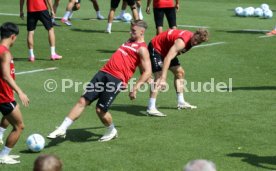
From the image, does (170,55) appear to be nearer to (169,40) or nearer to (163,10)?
(169,40)

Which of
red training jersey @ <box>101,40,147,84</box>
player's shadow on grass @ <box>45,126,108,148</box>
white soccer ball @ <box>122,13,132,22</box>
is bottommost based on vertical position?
white soccer ball @ <box>122,13,132,22</box>

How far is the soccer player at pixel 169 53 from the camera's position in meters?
11.8

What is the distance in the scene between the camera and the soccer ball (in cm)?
1001

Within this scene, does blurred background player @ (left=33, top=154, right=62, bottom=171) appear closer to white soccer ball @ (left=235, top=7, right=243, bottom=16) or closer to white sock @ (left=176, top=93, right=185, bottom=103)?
white sock @ (left=176, top=93, right=185, bottom=103)

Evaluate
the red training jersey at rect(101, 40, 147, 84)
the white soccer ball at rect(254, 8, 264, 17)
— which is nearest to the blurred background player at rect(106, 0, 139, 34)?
the white soccer ball at rect(254, 8, 264, 17)

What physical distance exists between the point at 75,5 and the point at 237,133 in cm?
1383

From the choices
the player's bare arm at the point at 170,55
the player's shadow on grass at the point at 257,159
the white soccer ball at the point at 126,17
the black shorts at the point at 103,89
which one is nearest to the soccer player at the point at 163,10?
the player's bare arm at the point at 170,55

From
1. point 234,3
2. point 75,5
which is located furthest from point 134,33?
point 234,3

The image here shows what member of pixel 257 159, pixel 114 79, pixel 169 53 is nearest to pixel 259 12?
pixel 169 53

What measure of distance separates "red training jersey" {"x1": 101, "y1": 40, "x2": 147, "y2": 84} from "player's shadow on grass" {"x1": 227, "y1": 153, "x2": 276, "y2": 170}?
2167 millimetres

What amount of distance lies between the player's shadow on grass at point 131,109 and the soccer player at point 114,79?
185 centimetres

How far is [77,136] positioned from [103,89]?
38.8 inches

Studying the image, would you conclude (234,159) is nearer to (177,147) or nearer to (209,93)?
(177,147)

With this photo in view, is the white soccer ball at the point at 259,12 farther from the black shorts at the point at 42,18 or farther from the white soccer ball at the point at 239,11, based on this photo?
the black shorts at the point at 42,18
